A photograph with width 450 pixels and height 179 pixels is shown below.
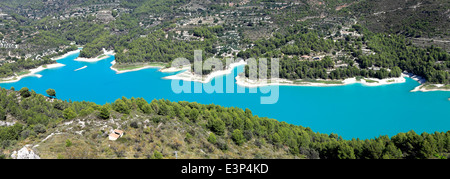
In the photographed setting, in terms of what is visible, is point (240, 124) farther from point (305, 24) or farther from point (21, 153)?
point (305, 24)

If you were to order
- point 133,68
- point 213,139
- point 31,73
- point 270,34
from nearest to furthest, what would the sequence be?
point 213,139 < point 31,73 < point 133,68 < point 270,34

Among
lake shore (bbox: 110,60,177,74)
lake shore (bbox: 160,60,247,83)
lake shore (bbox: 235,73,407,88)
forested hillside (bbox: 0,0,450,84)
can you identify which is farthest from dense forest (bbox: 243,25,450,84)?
lake shore (bbox: 110,60,177,74)

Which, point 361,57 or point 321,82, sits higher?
point 361,57

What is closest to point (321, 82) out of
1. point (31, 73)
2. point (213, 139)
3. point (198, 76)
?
point (198, 76)

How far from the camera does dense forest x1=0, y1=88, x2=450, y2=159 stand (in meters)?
20.5

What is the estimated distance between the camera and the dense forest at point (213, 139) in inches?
808

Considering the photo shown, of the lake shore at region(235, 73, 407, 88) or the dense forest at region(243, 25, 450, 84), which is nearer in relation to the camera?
the lake shore at region(235, 73, 407, 88)

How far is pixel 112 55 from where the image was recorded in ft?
286

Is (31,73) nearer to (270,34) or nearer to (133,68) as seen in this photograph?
(133,68)

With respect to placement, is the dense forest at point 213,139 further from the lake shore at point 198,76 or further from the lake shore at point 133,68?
the lake shore at point 133,68

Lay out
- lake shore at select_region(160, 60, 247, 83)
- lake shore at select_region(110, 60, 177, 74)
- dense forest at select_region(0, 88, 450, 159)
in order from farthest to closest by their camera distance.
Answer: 1. lake shore at select_region(110, 60, 177, 74)
2. lake shore at select_region(160, 60, 247, 83)
3. dense forest at select_region(0, 88, 450, 159)

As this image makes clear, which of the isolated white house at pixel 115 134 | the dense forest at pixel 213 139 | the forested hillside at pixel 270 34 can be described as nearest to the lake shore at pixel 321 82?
the forested hillside at pixel 270 34

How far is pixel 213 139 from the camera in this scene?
917 inches

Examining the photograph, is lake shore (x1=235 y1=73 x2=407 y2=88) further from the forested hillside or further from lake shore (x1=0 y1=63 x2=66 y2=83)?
lake shore (x1=0 y1=63 x2=66 y2=83)
